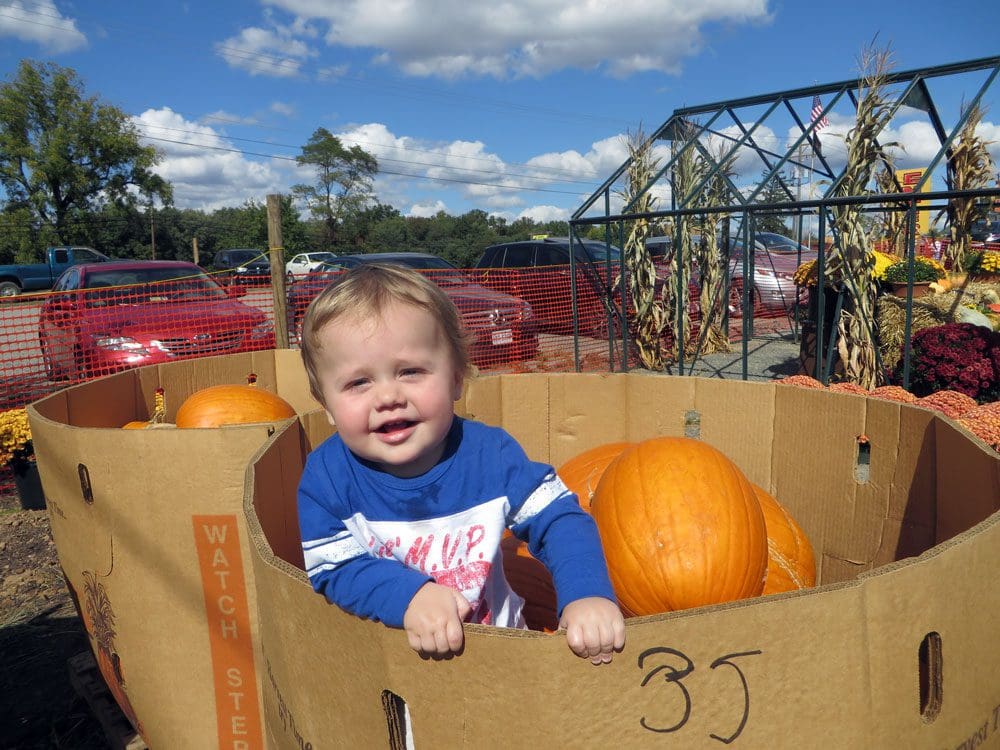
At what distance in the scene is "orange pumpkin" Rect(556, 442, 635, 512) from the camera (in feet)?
8.07

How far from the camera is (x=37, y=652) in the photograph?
3211 millimetres

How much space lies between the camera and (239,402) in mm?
3291

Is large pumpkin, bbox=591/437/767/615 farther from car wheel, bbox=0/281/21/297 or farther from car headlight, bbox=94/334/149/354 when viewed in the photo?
car wheel, bbox=0/281/21/297

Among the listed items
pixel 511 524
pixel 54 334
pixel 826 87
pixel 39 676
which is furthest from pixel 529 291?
pixel 511 524

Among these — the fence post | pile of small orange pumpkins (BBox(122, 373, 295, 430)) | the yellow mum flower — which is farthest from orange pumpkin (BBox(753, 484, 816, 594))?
the yellow mum flower

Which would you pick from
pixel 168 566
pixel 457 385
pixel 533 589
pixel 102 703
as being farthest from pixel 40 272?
pixel 457 385

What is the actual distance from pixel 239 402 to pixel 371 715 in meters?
2.51

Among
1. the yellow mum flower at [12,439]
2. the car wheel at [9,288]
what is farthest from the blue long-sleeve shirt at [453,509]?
the car wheel at [9,288]

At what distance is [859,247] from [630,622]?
7250 mm

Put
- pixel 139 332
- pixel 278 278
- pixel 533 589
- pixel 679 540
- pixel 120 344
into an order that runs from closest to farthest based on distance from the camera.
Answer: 1. pixel 679 540
2. pixel 533 589
3. pixel 278 278
4. pixel 120 344
5. pixel 139 332

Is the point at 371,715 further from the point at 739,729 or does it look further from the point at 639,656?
the point at 739,729

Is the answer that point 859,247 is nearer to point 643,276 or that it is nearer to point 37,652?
point 643,276

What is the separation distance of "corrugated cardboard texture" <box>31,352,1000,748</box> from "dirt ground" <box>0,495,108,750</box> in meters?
0.79

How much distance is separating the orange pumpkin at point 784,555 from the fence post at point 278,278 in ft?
13.8
